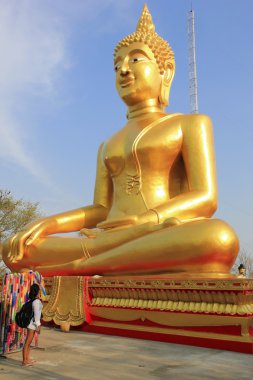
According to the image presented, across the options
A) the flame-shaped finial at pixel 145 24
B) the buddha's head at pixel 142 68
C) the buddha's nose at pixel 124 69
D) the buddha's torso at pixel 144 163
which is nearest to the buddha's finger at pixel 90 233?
the buddha's torso at pixel 144 163

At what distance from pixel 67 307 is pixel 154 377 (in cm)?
269

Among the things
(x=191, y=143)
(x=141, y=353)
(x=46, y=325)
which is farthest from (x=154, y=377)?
(x=191, y=143)

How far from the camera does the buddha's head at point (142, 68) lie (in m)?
6.95

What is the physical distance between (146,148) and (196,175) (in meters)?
0.90

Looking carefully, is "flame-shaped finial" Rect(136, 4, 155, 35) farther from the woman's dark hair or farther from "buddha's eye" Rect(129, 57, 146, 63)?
the woman's dark hair

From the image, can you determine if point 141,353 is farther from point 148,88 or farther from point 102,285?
point 148,88

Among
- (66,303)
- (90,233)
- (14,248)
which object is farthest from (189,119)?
(14,248)

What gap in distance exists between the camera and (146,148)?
250 inches

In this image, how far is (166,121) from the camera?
6523mm

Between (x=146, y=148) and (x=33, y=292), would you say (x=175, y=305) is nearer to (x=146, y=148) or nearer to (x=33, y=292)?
(x=33, y=292)

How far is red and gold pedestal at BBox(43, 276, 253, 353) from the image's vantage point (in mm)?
3939

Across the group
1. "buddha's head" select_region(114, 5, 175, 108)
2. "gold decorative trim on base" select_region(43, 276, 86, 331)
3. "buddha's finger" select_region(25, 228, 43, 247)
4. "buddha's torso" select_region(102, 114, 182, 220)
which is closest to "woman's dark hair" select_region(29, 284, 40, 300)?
"gold decorative trim on base" select_region(43, 276, 86, 331)

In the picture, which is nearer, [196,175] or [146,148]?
[196,175]

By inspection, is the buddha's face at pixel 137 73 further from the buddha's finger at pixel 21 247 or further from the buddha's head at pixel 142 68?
the buddha's finger at pixel 21 247
